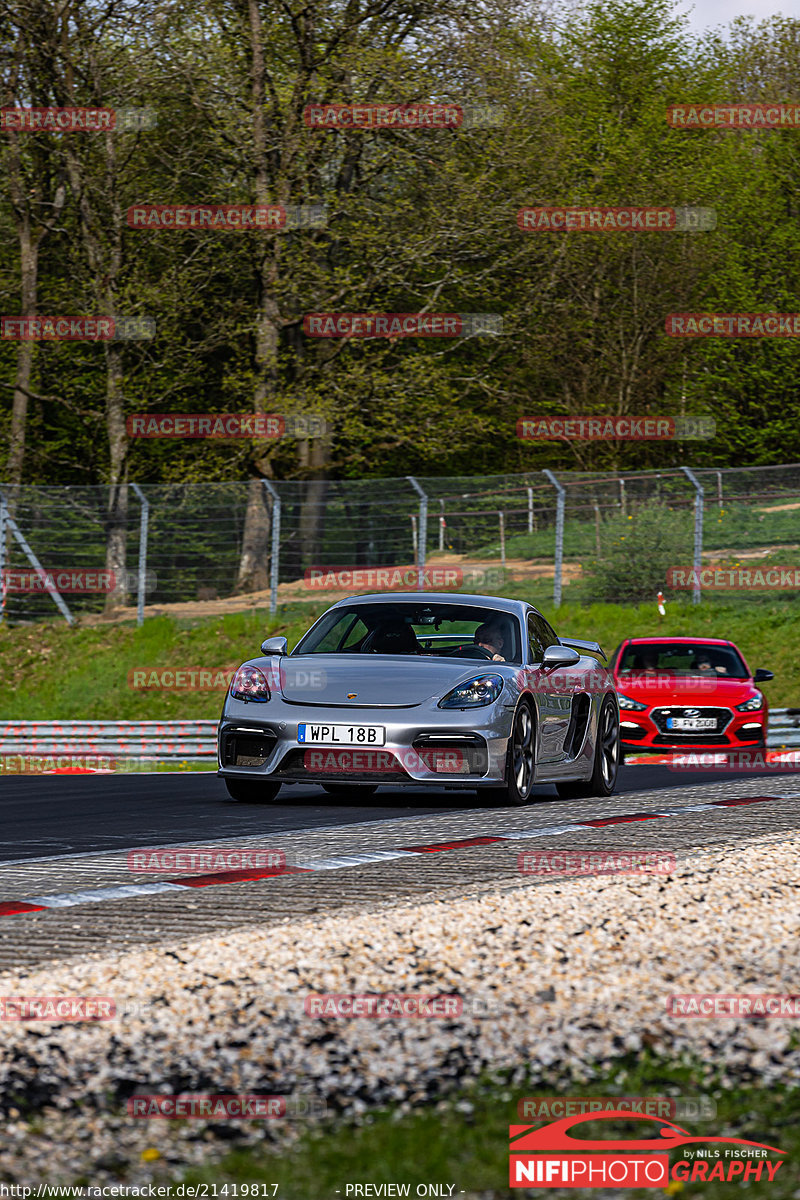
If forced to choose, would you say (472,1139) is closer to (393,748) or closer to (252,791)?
(393,748)

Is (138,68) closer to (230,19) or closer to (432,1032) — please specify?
(230,19)

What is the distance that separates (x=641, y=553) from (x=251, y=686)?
1851cm

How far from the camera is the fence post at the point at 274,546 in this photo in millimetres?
28219

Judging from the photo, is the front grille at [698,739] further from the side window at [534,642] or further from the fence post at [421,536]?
the fence post at [421,536]

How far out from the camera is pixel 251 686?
11148mm

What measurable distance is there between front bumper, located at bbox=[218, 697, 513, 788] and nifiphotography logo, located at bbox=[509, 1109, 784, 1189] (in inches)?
287

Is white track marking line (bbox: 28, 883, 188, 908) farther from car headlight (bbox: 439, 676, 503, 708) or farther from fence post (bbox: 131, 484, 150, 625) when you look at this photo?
fence post (bbox: 131, 484, 150, 625)

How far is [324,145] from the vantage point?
34531 mm

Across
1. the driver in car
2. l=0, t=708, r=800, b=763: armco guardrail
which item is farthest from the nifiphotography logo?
l=0, t=708, r=800, b=763: armco guardrail

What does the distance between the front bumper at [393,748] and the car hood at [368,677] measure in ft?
0.27

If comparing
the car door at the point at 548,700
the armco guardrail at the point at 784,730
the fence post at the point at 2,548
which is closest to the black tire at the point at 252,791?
the car door at the point at 548,700

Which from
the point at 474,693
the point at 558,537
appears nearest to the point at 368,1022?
the point at 474,693

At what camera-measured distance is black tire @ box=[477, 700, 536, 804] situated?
11.0m

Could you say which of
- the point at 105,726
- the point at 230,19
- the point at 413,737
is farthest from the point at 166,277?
the point at 413,737
